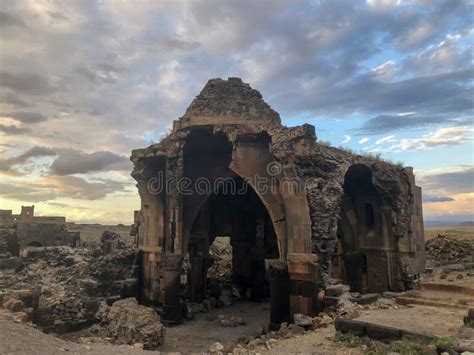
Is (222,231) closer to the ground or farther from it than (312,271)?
farther from it

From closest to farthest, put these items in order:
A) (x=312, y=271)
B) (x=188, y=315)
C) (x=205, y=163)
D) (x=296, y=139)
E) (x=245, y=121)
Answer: (x=312, y=271) → (x=296, y=139) → (x=245, y=121) → (x=188, y=315) → (x=205, y=163)

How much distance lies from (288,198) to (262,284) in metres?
7.85

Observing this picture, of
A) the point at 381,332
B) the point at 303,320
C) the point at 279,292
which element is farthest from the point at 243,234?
the point at 381,332

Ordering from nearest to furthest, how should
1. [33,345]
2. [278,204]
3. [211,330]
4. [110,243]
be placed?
[33,345] < [278,204] < [211,330] < [110,243]

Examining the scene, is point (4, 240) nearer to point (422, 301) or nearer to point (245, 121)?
point (245, 121)

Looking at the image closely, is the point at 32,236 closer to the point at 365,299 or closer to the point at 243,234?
the point at 243,234

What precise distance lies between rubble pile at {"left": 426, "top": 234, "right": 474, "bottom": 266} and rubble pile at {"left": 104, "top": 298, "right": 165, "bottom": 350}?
15464 mm

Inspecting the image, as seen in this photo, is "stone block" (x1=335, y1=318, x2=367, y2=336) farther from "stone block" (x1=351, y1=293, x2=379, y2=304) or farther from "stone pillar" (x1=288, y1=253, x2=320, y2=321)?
"stone block" (x1=351, y1=293, x2=379, y2=304)

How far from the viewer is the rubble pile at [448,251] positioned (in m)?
20.5

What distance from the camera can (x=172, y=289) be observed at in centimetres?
1313

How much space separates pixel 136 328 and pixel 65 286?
168 inches

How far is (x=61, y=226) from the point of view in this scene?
24094 millimetres

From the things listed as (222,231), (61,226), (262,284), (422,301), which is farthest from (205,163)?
(61,226)

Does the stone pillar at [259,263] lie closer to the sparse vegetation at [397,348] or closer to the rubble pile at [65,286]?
the rubble pile at [65,286]
